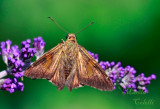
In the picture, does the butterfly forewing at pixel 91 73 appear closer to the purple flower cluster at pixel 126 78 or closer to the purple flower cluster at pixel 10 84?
the purple flower cluster at pixel 126 78

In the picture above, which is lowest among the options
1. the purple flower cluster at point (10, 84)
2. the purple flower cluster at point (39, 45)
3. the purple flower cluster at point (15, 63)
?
the purple flower cluster at point (10, 84)

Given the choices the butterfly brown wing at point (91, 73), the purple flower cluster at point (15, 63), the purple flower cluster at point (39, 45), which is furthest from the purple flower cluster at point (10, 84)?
the butterfly brown wing at point (91, 73)

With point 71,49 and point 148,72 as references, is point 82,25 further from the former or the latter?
point 71,49

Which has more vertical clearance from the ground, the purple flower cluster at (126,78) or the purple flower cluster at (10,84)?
the purple flower cluster at (126,78)

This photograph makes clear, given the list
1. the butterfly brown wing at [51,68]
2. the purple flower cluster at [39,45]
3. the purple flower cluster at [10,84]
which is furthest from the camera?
the purple flower cluster at [39,45]

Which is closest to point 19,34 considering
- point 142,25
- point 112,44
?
point 112,44

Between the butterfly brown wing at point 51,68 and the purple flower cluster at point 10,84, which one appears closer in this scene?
the purple flower cluster at point 10,84

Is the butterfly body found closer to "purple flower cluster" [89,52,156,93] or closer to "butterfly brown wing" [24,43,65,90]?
→ "butterfly brown wing" [24,43,65,90]

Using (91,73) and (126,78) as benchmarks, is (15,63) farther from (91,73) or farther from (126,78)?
(126,78)
